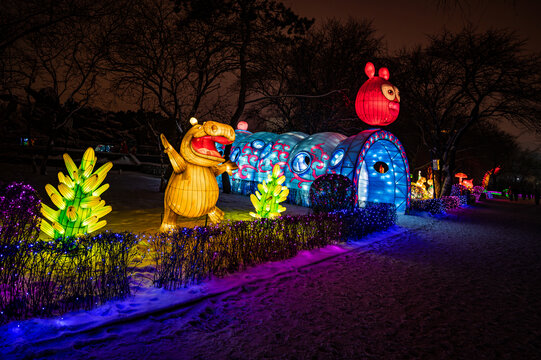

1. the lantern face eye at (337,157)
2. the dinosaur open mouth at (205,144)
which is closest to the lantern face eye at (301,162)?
the lantern face eye at (337,157)

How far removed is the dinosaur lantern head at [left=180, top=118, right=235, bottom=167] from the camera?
6328 millimetres

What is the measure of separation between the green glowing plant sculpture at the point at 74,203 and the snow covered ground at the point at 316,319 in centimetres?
146

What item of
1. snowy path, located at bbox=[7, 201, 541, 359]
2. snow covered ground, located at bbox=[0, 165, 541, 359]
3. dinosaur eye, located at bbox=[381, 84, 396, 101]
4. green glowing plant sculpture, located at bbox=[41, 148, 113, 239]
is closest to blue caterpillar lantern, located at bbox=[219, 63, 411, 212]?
dinosaur eye, located at bbox=[381, 84, 396, 101]

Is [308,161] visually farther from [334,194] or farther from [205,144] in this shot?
[205,144]

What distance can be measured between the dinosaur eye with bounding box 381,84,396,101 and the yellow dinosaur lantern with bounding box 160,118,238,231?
6051mm

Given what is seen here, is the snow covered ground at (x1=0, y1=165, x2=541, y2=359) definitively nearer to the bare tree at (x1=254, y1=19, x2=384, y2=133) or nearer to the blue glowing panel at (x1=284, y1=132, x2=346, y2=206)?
the blue glowing panel at (x1=284, y1=132, x2=346, y2=206)

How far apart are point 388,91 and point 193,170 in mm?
7226

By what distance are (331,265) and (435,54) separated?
707 inches

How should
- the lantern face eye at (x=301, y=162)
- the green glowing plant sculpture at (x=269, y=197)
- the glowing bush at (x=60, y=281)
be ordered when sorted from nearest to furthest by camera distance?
1. the glowing bush at (x=60, y=281)
2. the green glowing plant sculpture at (x=269, y=197)
3. the lantern face eye at (x=301, y=162)

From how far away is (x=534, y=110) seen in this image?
16344 mm

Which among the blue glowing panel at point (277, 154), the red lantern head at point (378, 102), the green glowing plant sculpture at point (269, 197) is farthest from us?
the blue glowing panel at point (277, 154)

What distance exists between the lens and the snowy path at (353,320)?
2967 millimetres

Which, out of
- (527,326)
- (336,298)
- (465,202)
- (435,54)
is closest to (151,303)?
(336,298)

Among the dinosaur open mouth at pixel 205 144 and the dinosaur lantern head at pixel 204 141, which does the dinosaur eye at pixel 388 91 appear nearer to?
the dinosaur lantern head at pixel 204 141
